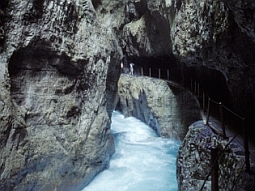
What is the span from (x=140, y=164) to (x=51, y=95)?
544cm

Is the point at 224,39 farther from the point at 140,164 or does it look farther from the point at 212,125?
the point at 140,164

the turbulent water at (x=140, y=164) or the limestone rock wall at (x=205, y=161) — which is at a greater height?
the limestone rock wall at (x=205, y=161)

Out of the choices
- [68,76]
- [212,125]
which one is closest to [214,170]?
[212,125]

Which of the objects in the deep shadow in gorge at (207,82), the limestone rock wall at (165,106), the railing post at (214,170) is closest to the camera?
the railing post at (214,170)

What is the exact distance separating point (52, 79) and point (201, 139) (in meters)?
4.75

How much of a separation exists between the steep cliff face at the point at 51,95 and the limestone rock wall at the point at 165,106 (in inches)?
213

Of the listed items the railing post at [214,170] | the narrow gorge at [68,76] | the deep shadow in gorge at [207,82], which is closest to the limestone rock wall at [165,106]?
the deep shadow in gorge at [207,82]

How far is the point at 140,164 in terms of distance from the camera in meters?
10.7

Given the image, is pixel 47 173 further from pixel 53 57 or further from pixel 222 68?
pixel 222 68

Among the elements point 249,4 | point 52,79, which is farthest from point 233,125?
A: point 52,79

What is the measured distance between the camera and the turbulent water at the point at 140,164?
8672mm

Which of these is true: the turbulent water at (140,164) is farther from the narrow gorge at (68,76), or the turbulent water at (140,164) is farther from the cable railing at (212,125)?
the cable railing at (212,125)

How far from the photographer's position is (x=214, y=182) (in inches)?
134

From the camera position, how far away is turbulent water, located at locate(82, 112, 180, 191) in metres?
8.67
